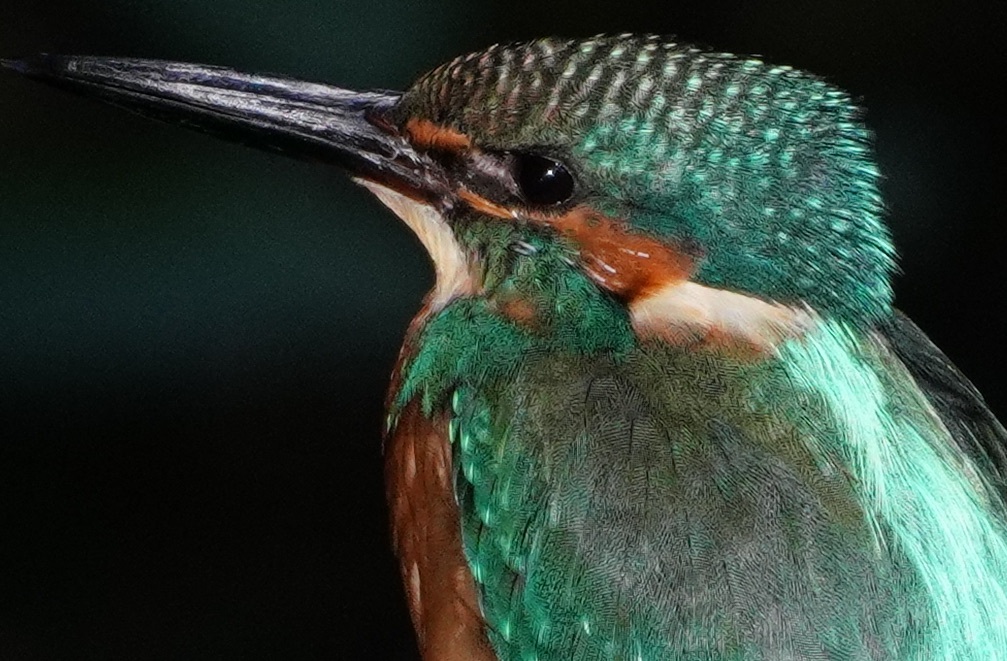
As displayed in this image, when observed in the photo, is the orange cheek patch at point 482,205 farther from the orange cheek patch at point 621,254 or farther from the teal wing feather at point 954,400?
the teal wing feather at point 954,400

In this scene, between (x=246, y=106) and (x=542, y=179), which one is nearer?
(x=542, y=179)

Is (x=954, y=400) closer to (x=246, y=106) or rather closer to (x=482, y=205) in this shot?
(x=482, y=205)

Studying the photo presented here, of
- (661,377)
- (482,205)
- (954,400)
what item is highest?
(482,205)

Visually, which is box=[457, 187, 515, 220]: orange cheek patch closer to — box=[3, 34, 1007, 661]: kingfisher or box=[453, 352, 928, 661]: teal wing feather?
box=[3, 34, 1007, 661]: kingfisher

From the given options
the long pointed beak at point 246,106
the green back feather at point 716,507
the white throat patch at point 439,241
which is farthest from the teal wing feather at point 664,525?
the long pointed beak at point 246,106

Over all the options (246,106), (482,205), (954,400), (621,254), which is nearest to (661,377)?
(621,254)

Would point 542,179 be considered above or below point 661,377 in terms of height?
above
